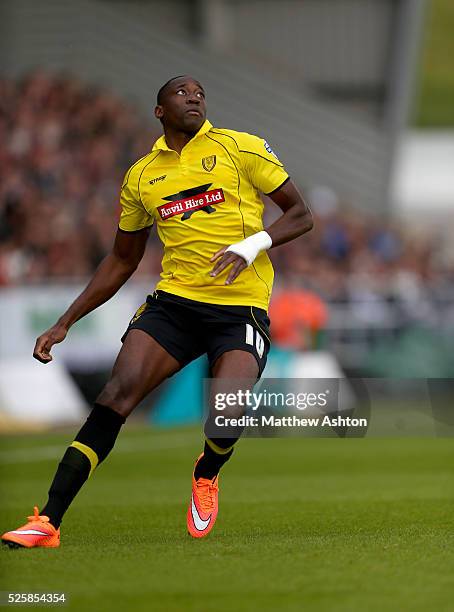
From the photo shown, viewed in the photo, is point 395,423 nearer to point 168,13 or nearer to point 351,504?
point 351,504

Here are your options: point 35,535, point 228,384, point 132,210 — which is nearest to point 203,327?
point 228,384

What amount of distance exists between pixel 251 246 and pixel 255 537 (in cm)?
161

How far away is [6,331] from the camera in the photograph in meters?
17.7

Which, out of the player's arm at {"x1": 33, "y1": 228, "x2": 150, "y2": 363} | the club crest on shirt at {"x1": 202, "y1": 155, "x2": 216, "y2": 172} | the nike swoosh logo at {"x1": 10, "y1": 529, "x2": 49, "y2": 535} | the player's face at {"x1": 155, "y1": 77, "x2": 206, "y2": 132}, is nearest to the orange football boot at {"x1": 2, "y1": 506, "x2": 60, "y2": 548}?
the nike swoosh logo at {"x1": 10, "y1": 529, "x2": 49, "y2": 535}

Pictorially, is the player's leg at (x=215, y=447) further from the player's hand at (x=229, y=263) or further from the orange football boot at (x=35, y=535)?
the orange football boot at (x=35, y=535)

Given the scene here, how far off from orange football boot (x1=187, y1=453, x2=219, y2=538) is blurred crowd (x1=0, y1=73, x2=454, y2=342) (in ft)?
37.5

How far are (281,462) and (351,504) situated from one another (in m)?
4.09

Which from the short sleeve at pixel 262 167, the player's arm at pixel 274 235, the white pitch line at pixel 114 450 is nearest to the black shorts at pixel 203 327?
the player's arm at pixel 274 235

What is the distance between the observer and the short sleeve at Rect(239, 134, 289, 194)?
7.32 m

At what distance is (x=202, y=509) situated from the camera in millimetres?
7516

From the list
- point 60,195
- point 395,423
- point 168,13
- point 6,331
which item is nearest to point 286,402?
point 395,423

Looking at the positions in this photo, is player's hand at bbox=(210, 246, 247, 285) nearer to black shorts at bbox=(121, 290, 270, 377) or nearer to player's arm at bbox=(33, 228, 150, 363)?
black shorts at bbox=(121, 290, 270, 377)

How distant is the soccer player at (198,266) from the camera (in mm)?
7207

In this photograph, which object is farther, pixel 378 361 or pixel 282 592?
pixel 378 361
